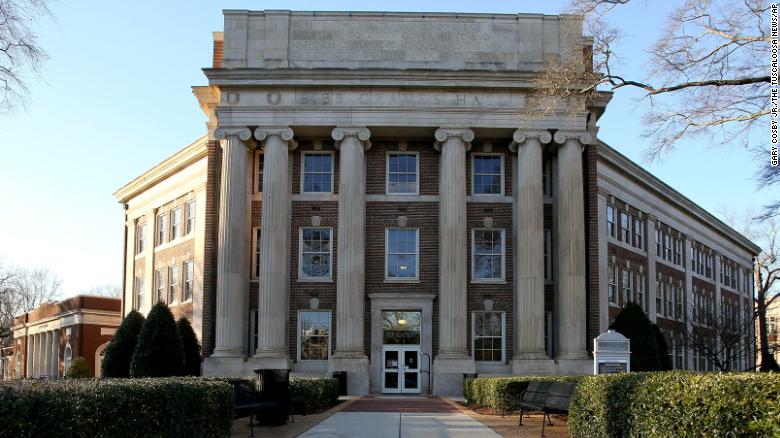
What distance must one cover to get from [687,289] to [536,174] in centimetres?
2582

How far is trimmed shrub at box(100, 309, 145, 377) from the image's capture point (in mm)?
36125

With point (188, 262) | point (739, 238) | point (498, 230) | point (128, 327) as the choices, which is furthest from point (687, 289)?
point (128, 327)

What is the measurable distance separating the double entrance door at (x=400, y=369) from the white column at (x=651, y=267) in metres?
18.1

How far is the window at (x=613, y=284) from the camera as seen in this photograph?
48.7 meters

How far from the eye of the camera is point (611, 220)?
4994 cm

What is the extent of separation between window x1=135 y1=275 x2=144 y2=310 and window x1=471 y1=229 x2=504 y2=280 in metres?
22.5

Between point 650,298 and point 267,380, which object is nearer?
point 267,380

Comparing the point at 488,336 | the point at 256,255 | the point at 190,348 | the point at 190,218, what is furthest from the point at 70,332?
the point at 488,336

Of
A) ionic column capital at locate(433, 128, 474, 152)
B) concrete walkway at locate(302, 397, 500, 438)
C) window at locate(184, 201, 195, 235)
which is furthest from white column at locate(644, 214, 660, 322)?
concrete walkway at locate(302, 397, 500, 438)

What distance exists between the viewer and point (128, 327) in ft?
122

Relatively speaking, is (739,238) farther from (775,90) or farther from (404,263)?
(775,90)

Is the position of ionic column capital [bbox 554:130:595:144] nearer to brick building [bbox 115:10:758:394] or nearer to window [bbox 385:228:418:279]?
brick building [bbox 115:10:758:394]

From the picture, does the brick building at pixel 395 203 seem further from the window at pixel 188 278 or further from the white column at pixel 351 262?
the window at pixel 188 278

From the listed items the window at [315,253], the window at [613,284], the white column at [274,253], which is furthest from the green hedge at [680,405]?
the window at [613,284]
